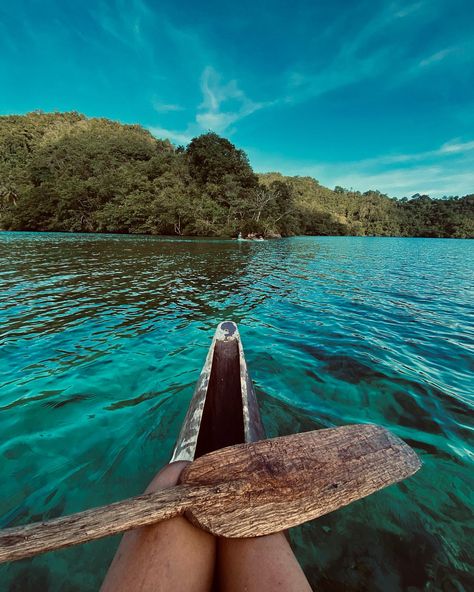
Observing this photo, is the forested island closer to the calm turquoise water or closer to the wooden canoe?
the calm turquoise water

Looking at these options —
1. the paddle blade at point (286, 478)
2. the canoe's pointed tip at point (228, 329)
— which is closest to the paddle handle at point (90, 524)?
the paddle blade at point (286, 478)

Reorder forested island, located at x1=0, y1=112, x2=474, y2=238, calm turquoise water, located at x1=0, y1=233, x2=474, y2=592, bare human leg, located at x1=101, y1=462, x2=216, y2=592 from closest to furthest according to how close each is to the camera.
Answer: bare human leg, located at x1=101, y1=462, x2=216, y2=592 → calm turquoise water, located at x1=0, y1=233, x2=474, y2=592 → forested island, located at x1=0, y1=112, x2=474, y2=238

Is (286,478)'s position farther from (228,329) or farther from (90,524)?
(228,329)

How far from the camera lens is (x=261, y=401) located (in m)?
3.86

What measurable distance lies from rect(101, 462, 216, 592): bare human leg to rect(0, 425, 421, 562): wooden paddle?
0.38ft

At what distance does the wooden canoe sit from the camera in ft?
8.00

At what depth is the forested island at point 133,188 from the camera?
4859 cm

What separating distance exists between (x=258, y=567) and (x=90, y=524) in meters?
0.84

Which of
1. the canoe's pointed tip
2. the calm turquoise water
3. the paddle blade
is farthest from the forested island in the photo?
the paddle blade

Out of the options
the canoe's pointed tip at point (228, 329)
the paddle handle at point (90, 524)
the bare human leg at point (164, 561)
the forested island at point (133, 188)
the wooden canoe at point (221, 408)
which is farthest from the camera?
the forested island at point (133, 188)

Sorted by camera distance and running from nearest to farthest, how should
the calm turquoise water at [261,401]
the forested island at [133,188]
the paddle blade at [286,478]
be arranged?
the paddle blade at [286,478]
the calm turquoise water at [261,401]
the forested island at [133,188]

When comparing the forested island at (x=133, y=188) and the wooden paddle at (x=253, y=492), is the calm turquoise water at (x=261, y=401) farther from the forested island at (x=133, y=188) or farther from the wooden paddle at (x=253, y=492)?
the forested island at (x=133, y=188)

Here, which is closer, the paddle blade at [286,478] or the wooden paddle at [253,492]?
the wooden paddle at [253,492]

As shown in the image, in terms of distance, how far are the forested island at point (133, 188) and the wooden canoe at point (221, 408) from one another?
44.8 metres
